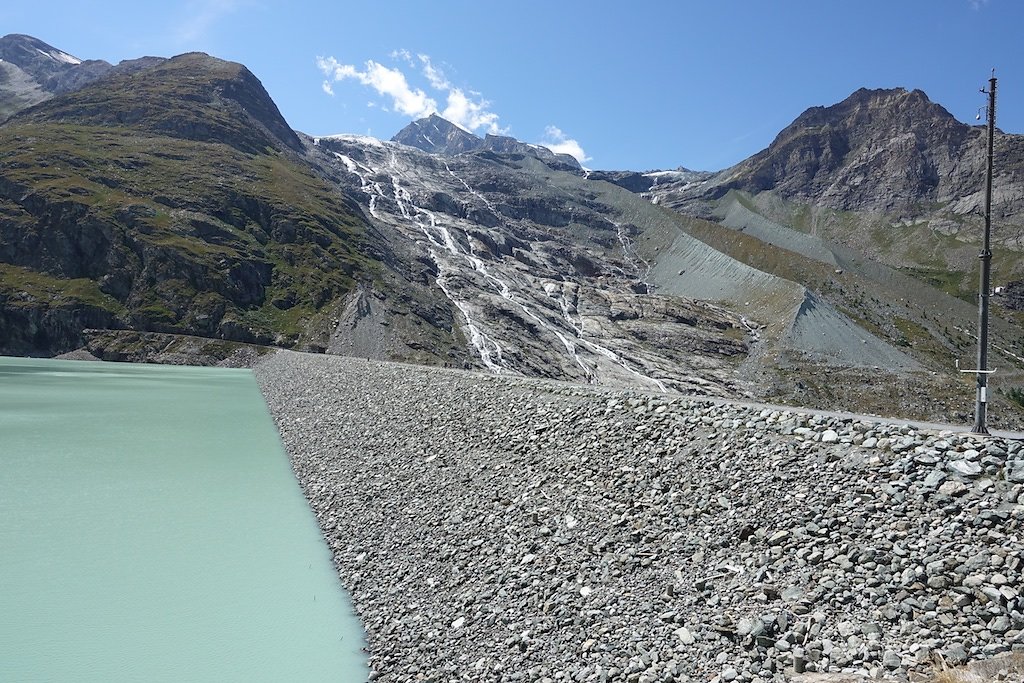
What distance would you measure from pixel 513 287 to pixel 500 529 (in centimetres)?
11582

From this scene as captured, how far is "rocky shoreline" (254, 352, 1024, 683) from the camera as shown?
8.40m

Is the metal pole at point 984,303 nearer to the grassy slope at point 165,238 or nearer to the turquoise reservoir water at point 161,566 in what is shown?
the turquoise reservoir water at point 161,566

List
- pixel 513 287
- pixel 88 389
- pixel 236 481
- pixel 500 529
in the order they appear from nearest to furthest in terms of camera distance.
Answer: pixel 500 529, pixel 236 481, pixel 88 389, pixel 513 287

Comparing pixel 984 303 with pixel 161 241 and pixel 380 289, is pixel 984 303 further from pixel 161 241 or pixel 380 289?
pixel 161 241

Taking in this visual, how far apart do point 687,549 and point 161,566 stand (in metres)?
14.7

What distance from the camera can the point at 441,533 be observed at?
17.4m

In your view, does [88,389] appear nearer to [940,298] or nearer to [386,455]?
[386,455]

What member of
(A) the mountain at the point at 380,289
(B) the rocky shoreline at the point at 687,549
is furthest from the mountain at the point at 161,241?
(B) the rocky shoreline at the point at 687,549

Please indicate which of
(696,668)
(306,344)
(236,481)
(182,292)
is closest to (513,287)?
(306,344)

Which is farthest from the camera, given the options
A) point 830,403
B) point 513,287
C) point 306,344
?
point 513,287

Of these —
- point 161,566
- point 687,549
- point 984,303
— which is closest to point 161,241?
point 161,566

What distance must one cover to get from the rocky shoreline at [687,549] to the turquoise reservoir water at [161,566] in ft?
4.92

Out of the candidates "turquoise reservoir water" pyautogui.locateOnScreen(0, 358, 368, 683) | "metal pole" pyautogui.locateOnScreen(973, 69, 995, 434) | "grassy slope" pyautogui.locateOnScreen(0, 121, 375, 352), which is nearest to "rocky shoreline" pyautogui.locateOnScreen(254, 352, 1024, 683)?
"turquoise reservoir water" pyautogui.locateOnScreen(0, 358, 368, 683)

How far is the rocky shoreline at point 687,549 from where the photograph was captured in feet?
27.6
